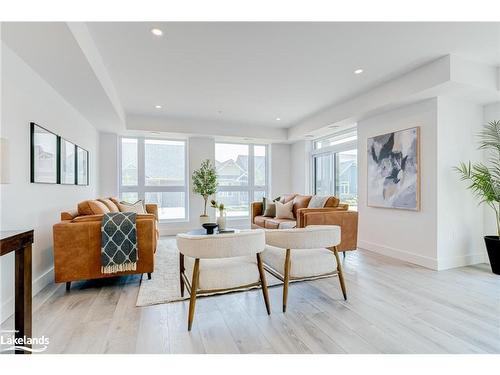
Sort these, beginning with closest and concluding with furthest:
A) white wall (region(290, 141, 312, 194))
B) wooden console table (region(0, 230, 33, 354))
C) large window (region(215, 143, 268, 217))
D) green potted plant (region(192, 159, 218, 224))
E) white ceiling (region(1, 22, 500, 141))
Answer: wooden console table (region(0, 230, 33, 354)) → white ceiling (region(1, 22, 500, 141)) → green potted plant (region(192, 159, 218, 224)) → white wall (region(290, 141, 312, 194)) → large window (region(215, 143, 268, 217))

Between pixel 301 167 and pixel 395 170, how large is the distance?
3.05m

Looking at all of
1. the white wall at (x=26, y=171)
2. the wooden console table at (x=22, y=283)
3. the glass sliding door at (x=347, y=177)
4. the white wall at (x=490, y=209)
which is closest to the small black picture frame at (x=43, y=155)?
the white wall at (x=26, y=171)

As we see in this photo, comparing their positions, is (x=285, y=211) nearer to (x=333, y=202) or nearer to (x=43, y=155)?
(x=333, y=202)

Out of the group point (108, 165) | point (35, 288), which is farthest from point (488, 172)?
point (108, 165)

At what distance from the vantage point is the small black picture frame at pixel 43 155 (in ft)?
8.75

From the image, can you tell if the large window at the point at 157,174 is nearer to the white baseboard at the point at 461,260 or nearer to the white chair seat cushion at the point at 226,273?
the white chair seat cushion at the point at 226,273

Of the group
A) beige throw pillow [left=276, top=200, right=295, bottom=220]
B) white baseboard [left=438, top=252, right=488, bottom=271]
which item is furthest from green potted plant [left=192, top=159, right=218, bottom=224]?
white baseboard [left=438, top=252, right=488, bottom=271]

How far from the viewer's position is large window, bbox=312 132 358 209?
5.39 m

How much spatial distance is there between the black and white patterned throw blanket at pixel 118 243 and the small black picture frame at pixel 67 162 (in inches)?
50.9

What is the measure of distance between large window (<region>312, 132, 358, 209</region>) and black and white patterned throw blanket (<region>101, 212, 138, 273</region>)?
167 inches

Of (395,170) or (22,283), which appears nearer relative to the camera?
(22,283)

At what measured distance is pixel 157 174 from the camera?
6.32 m

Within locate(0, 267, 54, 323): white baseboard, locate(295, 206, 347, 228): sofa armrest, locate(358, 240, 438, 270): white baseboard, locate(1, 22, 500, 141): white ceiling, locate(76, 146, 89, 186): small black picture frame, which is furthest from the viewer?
locate(76, 146, 89, 186): small black picture frame

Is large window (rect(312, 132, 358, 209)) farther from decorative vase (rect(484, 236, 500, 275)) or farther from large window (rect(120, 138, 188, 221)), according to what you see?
large window (rect(120, 138, 188, 221))
